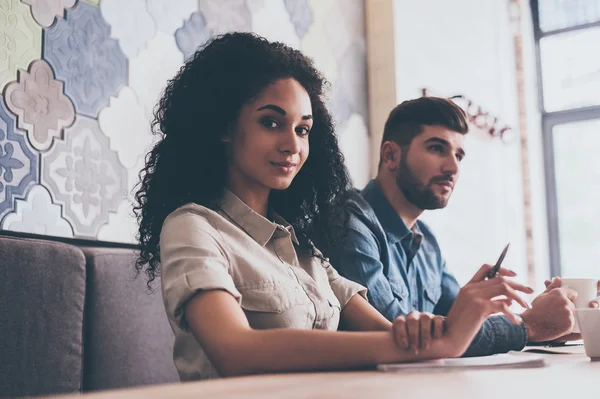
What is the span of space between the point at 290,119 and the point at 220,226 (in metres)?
0.24

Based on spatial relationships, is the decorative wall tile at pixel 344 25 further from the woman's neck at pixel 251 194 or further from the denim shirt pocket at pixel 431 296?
the woman's neck at pixel 251 194

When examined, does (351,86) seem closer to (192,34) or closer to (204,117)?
(192,34)

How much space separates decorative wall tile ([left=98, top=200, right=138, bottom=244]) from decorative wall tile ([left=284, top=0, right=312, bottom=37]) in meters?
1.01

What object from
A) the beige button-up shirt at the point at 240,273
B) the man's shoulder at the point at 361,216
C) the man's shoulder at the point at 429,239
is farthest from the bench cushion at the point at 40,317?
the man's shoulder at the point at 429,239

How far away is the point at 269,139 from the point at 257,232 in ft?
0.54

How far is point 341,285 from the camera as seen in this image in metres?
1.33

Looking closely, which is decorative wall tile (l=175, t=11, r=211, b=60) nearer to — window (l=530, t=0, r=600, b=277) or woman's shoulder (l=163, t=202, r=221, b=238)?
woman's shoulder (l=163, t=202, r=221, b=238)

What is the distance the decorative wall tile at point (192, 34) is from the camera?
70.7 inches

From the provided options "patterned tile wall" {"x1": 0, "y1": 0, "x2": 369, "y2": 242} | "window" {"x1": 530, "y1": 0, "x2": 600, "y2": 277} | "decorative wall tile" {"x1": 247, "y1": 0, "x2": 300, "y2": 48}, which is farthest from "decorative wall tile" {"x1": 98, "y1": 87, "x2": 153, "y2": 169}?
"window" {"x1": 530, "y1": 0, "x2": 600, "y2": 277}

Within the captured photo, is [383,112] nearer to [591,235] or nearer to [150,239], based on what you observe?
[150,239]

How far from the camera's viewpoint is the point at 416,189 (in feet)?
6.40

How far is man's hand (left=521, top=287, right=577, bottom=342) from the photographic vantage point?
143 centimetres

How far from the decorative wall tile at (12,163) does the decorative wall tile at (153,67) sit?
1.14ft

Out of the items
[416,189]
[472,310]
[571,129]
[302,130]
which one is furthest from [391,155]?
[571,129]
